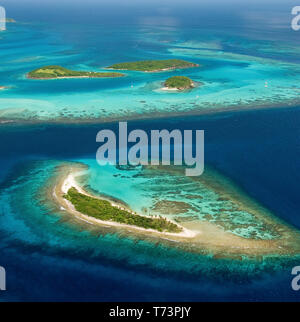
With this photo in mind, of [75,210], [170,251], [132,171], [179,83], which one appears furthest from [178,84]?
[170,251]

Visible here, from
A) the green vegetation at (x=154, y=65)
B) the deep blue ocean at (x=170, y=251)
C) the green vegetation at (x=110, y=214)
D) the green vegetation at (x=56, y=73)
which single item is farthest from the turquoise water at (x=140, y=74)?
the green vegetation at (x=110, y=214)

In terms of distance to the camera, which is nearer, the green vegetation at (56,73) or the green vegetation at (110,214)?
the green vegetation at (110,214)

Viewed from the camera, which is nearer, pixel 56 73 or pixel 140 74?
pixel 56 73

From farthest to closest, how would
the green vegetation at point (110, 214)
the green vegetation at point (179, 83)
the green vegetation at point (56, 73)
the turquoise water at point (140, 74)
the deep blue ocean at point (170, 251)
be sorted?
the green vegetation at point (56, 73) < the green vegetation at point (179, 83) < the turquoise water at point (140, 74) < the green vegetation at point (110, 214) < the deep blue ocean at point (170, 251)

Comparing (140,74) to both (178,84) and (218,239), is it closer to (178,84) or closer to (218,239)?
(178,84)

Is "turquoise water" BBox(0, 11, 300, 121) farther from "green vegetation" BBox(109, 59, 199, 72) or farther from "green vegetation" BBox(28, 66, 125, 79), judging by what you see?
"green vegetation" BBox(109, 59, 199, 72)

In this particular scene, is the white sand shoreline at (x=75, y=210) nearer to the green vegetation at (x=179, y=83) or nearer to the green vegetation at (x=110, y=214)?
the green vegetation at (x=110, y=214)

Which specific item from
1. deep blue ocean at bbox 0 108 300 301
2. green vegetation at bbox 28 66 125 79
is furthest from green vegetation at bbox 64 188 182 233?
green vegetation at bbox 28 66 125 79
